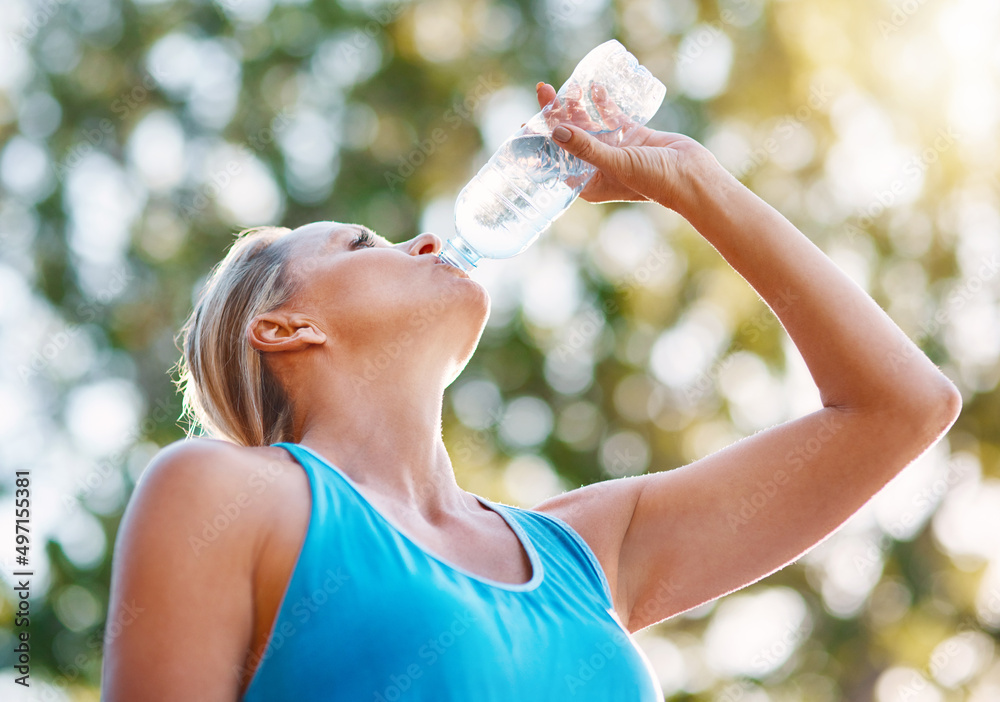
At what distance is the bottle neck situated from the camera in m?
2.19

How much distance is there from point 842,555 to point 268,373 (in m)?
Answer: 9.09

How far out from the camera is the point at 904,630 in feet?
32.2

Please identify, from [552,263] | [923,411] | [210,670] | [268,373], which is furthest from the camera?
[552,263]

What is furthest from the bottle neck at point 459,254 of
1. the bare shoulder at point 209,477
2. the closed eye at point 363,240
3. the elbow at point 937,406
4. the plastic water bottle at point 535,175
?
the elbow at point 937,406

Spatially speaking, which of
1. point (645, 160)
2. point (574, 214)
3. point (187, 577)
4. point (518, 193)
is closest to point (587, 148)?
point (645, 160)

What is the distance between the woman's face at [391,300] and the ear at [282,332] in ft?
0.09

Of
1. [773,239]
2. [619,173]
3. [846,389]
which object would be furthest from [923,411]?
[619,173]

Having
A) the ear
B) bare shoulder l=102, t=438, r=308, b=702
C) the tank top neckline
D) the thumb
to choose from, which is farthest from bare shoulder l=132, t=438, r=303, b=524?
the thumb

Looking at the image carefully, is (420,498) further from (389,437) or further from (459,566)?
(459,566)

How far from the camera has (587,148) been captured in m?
2.06

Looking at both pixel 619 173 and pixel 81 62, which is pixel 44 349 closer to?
pixel 81 62

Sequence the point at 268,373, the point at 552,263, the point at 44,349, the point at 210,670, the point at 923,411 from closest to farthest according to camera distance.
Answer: the point at 210,670, the point at 923,411, the point at 268,373, the point at 44,349, the point at 552,263

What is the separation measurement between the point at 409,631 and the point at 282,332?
2.73 feet

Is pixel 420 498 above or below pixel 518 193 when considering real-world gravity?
below
